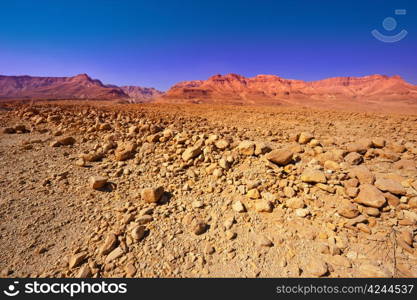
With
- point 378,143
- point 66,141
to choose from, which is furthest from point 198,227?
point 66,141

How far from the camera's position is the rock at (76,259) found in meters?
2.23

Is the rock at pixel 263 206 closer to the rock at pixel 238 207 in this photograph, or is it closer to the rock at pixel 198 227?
the rock at pixel 238 207

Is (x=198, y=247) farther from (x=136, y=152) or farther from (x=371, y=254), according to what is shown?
(x=136, y=152)

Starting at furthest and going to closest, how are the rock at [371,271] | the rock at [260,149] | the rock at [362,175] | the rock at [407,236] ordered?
the rock at [260,149]
the rock at [362,175]
the rock at [407,236]
the rock at [371,271]

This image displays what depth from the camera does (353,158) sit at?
3516 millimetres

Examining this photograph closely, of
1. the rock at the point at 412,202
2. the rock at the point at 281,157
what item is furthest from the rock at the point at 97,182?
the rock at the point at 412,202

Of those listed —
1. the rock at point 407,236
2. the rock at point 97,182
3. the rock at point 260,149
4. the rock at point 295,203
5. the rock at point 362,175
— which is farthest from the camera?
the rock at point 260,149

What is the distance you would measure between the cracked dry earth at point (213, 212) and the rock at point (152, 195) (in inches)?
0.6

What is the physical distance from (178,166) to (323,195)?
248 centimetres

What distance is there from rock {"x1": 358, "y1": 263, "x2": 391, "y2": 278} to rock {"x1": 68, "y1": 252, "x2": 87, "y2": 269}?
3.05 meters

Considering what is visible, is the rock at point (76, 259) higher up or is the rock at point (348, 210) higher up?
the rock at point (348, 210)

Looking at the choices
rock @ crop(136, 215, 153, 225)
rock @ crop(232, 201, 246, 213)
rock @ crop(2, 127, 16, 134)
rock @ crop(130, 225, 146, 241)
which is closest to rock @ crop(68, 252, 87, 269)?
rock @ crop(130, 225, 146, 241)

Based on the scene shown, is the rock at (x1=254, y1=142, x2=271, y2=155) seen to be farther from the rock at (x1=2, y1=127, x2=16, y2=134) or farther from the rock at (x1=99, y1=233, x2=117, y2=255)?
the rock at (x1=2, y1=127, x2=16, y2=134)

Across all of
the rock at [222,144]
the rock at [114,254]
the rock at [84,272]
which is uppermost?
the rock at [222,144]
